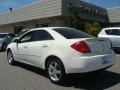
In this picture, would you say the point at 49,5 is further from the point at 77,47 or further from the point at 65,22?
the point at 77,47

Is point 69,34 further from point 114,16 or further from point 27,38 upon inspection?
point 114,16

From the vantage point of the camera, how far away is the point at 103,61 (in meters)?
6.02

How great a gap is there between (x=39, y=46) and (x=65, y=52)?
4.04ft

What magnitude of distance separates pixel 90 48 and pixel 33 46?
6.79 feet

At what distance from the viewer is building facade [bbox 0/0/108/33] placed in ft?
74.2

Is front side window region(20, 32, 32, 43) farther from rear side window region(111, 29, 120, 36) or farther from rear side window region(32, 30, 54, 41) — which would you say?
rear side window region(111, 29, 120, 36)

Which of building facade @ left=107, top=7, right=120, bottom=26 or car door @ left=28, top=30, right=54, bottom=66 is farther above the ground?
building facade @ left=107, top=7, right=120, bottom=26

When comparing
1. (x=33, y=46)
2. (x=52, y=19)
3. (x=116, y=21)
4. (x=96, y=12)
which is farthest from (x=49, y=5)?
(x=33, y=46)

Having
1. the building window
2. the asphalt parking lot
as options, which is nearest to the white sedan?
the asphalt parking lot

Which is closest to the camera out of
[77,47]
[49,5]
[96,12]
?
[77,47]

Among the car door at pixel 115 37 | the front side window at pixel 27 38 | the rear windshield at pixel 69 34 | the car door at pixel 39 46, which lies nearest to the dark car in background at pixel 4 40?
the car door at pixel 115 37

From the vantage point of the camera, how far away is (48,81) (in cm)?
654

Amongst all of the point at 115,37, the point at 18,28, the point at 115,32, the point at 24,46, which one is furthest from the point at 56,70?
the point at 18,28

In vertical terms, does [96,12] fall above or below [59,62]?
above
